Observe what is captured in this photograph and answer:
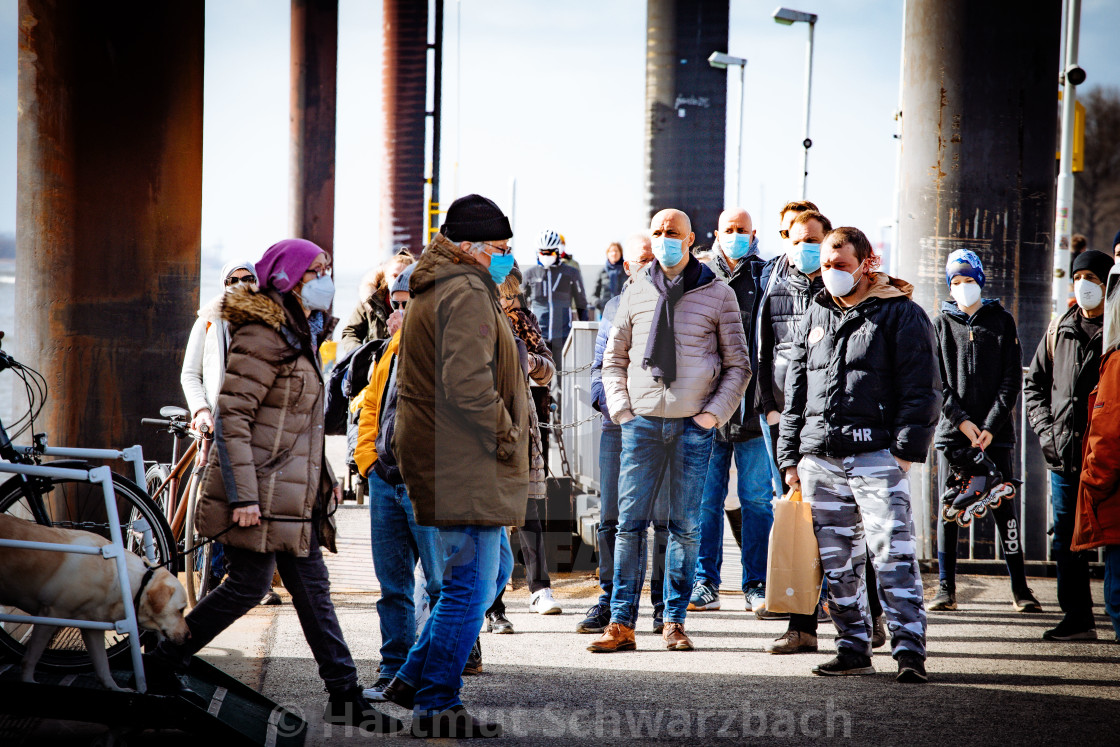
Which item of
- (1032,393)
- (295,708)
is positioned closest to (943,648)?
(1032,393)

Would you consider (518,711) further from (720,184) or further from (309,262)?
(720,184)

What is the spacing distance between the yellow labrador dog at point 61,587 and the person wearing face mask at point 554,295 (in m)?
9.35

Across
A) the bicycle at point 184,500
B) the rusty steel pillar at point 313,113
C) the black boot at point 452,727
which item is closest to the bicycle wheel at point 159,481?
the bicycle at point 184,500

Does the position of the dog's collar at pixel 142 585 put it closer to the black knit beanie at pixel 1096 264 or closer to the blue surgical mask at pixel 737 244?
the blue surgical mask at pixel 737 244

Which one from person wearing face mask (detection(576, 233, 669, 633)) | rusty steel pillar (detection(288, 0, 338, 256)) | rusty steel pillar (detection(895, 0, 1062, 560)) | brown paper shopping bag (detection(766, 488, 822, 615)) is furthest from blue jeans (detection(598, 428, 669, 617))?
rusty steel pillar (detection(288, 0, 338, 256))

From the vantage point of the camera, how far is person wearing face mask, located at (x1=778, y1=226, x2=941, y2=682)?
17.4ft

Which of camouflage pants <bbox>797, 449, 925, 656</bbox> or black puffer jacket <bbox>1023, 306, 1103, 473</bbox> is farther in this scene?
black puffer jacket <bbox>1023, 306, 1103, 473</bbox>

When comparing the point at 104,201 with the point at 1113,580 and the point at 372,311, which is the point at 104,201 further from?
the point at 1113,580

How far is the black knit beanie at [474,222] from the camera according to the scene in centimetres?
447

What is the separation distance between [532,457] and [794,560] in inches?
59.5

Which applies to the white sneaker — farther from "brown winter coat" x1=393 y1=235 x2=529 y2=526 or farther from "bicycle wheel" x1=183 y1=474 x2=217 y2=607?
"brown winter coat" x1=393 y1=235 x2=529 y2=526

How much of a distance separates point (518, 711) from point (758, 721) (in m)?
1.01

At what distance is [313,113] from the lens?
79.4 feet

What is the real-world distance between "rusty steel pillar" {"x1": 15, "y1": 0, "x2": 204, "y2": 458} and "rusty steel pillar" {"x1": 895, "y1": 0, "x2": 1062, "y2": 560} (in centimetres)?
535
